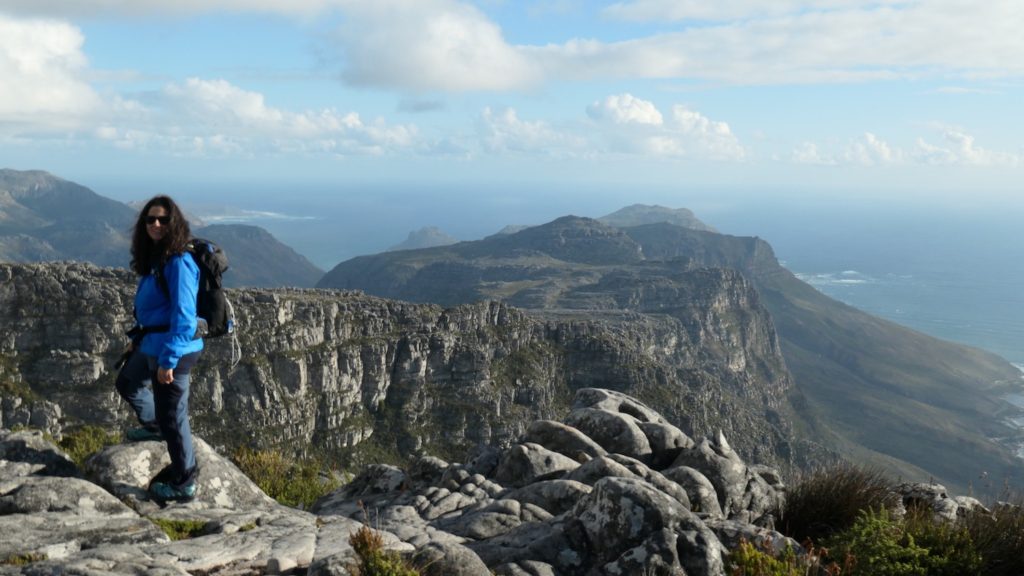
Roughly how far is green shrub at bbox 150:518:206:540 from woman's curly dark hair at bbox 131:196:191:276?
167 inches

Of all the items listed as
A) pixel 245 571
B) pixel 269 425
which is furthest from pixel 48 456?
pixel 269 425

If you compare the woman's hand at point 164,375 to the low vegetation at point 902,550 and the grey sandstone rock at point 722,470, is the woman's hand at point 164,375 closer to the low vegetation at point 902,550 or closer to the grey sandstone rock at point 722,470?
the low vegetation at point 902,550

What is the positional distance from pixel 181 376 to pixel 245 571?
4203mm

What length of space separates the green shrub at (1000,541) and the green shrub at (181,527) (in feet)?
40.0

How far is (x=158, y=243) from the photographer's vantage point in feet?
36.9

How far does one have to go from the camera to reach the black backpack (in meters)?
11.3

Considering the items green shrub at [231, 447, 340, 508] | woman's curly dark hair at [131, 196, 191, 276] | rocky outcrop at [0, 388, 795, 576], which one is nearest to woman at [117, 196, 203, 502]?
woman's curly dark hair at [131, 196, 191, 276]

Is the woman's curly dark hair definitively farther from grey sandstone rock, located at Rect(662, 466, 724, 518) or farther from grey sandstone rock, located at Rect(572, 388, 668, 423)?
grey sandstone rock, located at Rect(572, 388, 668, 423)

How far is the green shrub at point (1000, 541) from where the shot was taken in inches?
391

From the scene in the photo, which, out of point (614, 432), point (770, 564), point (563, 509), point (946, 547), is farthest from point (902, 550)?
point (614, 432)

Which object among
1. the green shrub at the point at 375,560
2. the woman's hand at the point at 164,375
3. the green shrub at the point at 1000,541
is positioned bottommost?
the green shrub at the point at 1000,541

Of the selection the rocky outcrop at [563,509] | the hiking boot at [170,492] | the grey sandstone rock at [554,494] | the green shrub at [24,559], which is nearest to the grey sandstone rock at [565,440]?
the rocky outcrop at [563,509]

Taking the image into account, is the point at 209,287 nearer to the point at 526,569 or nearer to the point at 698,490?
the point at 526,569

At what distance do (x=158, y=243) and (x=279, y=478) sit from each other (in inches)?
369
